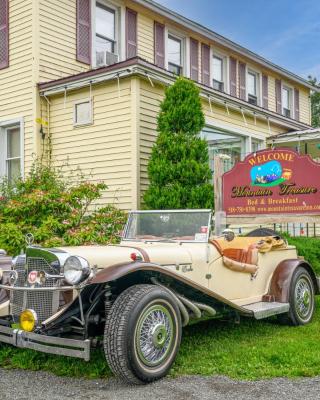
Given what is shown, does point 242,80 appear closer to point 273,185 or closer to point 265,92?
point 265,92

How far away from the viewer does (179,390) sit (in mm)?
3902

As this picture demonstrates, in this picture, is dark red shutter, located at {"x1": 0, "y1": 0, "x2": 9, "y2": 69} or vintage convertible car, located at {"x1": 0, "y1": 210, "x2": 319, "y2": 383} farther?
dark red shutter, located at {"x1": 0, "y1": 0, "x2": 9, "y2": 69}

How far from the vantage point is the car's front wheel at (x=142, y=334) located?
3889 millimetres

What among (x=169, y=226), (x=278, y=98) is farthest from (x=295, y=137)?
(x=169, y=226)

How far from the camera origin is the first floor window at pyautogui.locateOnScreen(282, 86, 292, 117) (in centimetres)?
1924

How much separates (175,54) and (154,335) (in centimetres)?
1178

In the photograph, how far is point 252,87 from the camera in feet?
57.8

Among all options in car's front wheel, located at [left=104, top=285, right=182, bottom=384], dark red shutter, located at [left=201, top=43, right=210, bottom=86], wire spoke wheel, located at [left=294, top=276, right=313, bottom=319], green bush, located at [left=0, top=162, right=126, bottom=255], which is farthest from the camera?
dark red shutter, located at [left=201, top=43, right=210, bottom=86]

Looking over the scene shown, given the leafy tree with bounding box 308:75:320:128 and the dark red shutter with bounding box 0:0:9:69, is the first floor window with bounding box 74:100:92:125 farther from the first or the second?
the leafy tree with bounding box 308:75:320:128

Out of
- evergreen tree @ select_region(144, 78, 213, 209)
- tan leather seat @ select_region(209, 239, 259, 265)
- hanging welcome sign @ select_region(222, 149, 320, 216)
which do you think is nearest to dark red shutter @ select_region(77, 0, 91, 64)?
evergreen tree @ select_region(144, 78, 213, 209)

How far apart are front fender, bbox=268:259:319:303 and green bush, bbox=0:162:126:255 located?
2926 mm

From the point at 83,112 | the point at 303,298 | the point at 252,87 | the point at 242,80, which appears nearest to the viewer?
the point at 303,298

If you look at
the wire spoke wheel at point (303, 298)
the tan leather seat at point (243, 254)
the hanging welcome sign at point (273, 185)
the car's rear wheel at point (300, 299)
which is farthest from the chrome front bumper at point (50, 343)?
the hanging welcome sign at point (273, 185)

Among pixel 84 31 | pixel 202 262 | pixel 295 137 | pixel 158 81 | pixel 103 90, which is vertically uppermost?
pixel 84 31
